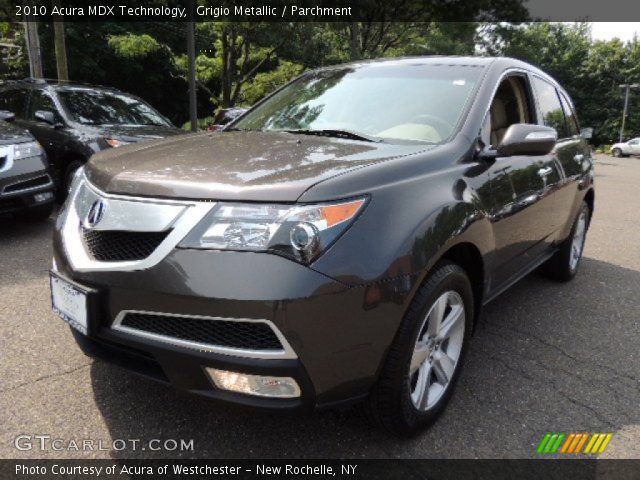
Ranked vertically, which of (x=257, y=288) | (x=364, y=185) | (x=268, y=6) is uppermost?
(x=268, y=6)

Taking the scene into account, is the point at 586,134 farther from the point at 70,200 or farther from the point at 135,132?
the point at 135,132

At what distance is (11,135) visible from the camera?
5.41 meters

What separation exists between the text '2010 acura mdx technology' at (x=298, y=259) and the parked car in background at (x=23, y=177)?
310 centimetres

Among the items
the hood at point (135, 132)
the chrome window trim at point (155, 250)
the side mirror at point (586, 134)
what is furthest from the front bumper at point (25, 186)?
the side mirror at point (586, 134)

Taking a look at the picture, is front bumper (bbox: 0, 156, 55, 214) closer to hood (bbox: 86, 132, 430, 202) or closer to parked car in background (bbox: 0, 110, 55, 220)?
parked car in background (bbox: 0, 110, 55, 220)

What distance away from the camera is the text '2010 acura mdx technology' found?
181 centimetres

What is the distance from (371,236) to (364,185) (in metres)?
0.21

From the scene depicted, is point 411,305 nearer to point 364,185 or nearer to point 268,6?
point 364,185

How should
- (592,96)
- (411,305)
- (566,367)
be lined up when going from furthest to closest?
(592,96) < (566,367) < (411,305)

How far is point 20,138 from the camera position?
17.8ft

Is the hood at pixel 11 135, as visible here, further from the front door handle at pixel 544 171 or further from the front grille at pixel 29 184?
the front door handle at pixel 544 171

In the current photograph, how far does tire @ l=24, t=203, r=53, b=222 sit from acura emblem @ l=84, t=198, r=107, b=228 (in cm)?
376

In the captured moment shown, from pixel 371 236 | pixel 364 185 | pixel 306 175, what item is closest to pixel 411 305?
pixel 371 236

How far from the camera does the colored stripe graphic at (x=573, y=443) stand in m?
2.34
